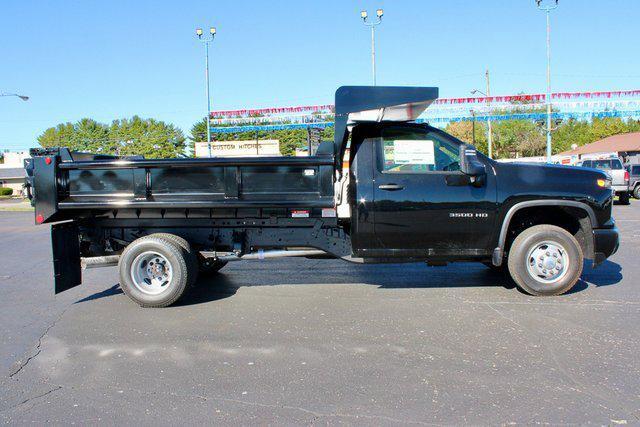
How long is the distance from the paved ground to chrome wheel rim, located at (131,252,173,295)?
1.06 feet

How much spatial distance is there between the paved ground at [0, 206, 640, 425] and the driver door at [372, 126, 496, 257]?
26.6 inches

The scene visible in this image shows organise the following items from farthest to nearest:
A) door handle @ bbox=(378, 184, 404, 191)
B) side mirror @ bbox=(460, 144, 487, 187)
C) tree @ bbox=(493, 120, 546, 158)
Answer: tree @ bbox=(493, 120, 546, 158), door handle @ bbox=(378, 184, 404, 191), side mirror @ bbox=(460, 144, 487, 187)

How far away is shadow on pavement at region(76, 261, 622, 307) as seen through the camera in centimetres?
662

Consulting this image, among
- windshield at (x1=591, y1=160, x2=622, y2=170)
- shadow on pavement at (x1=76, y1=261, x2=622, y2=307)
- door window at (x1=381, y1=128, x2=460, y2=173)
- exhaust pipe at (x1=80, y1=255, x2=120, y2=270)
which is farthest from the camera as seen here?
windshield at (x1=591, y1=160, x2=622, y2=170)

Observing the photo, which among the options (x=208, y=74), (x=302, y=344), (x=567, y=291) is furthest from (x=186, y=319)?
(x=208, y=74)

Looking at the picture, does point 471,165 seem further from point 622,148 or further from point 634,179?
point 622,148

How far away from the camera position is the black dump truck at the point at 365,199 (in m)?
5.70

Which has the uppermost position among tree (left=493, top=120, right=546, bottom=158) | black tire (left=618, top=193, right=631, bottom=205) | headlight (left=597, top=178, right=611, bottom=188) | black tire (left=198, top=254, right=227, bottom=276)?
tree (left=493, top=120, right=546, bottom=158)

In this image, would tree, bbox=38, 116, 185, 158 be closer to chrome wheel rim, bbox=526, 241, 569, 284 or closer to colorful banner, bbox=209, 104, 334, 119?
colorful banner, bbox=209, 104, 334, 119

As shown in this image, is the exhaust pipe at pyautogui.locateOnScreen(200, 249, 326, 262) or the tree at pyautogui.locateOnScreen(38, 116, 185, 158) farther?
the tree at pyautogui.locateOnScreen(38, 116, 185, 158)

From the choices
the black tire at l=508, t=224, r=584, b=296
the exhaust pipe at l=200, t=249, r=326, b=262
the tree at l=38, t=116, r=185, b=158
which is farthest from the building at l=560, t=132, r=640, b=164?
the tree at l=38, t=116, r=185, b=158

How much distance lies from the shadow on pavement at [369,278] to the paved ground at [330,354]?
0.06 metres

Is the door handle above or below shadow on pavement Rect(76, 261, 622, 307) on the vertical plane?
above

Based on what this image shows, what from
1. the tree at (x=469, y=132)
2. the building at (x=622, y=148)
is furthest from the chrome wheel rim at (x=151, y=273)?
the tree at (x=469, y=132)
